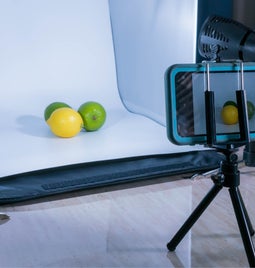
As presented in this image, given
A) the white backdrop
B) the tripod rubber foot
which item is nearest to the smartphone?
the tripod rubber foot

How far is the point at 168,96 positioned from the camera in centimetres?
76

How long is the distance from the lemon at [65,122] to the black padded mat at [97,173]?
17 centimetres

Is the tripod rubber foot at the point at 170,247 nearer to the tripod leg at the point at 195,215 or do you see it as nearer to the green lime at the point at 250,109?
the tripod leg at the point at 195,215

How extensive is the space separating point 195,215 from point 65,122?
2.41ft

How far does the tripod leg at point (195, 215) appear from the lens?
0.84 m

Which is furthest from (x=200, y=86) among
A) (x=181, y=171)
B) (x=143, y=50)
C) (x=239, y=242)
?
(x=143, y=50)

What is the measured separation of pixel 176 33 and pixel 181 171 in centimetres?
46

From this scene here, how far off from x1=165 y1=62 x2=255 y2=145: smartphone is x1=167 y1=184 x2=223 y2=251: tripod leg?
111 mm

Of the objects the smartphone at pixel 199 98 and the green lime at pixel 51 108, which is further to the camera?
the green lime at pixel 51 108

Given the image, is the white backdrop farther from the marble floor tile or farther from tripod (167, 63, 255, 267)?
tripod (167, 63, 255, 267)

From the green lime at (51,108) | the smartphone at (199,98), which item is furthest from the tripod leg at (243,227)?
the green lime at (51,108)

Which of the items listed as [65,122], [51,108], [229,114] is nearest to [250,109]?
[229,114]

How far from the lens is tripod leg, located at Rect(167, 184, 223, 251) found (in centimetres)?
84

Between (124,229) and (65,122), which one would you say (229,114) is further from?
(65,122)
